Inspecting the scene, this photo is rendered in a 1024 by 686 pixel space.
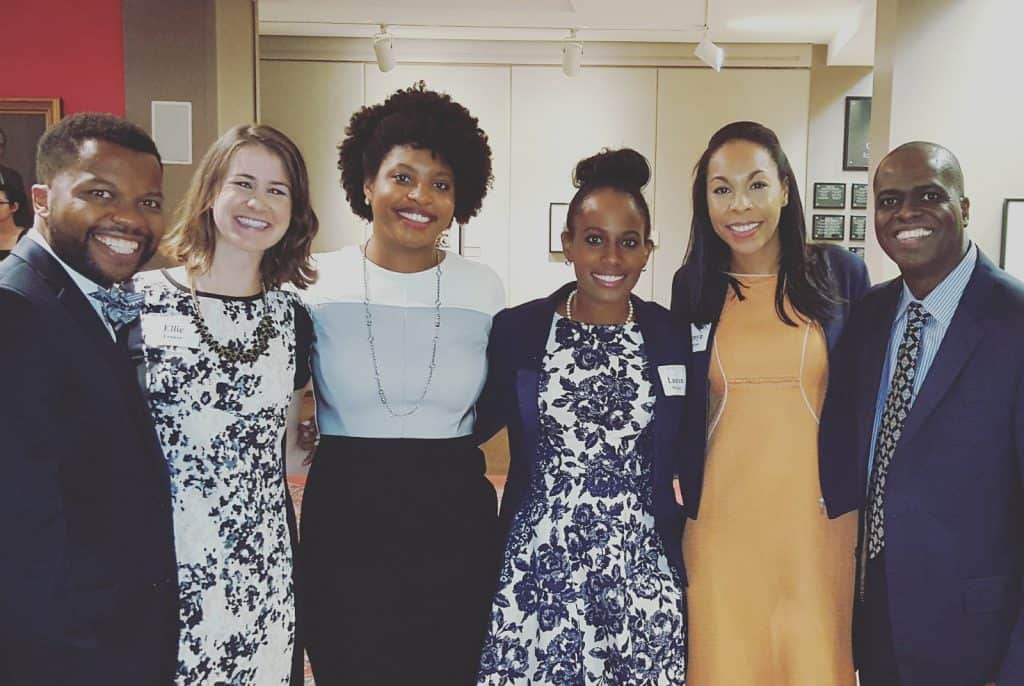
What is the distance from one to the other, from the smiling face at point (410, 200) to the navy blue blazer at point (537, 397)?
31 cm

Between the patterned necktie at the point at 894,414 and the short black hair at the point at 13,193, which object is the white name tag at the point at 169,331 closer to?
the patterned necktie at the point at 894,414

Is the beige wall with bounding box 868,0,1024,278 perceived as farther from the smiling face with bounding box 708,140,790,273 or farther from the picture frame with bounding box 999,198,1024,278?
the smiling face with bounding box 708,140,790,273

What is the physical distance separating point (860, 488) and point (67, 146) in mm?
1901

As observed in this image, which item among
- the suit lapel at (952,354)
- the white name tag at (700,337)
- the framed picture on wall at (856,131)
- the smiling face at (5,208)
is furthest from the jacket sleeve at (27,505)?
the framed picture on wall at (856,131)

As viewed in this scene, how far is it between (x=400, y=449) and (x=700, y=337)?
829 millimetres

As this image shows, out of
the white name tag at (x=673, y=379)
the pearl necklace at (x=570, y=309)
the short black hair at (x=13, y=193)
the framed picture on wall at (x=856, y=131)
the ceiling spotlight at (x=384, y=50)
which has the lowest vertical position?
the white name tag at (x=673, y=379)

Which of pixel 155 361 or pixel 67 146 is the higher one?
pixel 67 146

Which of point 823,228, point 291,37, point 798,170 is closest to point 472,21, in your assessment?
point 291,37

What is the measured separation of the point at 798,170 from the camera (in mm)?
7484

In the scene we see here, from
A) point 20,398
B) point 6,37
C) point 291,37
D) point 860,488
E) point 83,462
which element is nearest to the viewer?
point 20,398

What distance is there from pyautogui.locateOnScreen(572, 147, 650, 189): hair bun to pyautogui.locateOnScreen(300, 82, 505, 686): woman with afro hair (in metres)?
0.37

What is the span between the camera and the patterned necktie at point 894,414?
1961 mm

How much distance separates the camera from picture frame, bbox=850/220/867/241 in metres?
7.64

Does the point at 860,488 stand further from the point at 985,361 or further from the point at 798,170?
the point at 798,170
